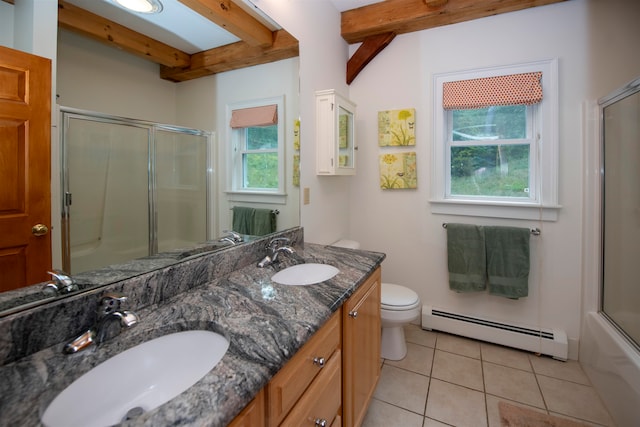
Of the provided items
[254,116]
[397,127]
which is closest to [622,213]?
[397,127]

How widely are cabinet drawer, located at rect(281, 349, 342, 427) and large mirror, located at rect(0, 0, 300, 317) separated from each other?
68cm

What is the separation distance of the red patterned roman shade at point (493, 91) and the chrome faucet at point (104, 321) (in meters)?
2.40

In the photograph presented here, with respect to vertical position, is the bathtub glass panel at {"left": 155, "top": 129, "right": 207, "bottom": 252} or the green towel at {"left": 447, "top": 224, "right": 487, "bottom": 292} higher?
the bathtub glass panel at {"left": 155, "top": 129, "right": 207, "bottom": 252}

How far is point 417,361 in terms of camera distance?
214 centimetres

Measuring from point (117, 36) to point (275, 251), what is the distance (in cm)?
109

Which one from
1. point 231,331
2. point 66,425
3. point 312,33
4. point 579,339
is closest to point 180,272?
point 231,331

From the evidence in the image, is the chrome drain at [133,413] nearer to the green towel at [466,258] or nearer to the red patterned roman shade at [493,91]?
the green towel at [466,258]

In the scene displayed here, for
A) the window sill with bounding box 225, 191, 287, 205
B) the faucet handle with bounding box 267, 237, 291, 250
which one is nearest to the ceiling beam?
the window sill with bounding box 225, 191, 287, 205

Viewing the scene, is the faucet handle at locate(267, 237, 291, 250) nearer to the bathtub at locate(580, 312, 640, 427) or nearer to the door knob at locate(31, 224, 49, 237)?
the door knob at locate(31, 224, 49, 237)

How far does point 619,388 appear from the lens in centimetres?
156

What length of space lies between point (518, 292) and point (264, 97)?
2175 millimetres

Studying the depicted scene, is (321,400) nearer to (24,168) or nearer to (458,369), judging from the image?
(24,168)

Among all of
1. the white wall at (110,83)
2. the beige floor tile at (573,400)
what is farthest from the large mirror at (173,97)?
the beige floor tile at (573,400)

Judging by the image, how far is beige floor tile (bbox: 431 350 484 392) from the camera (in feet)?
6.28
